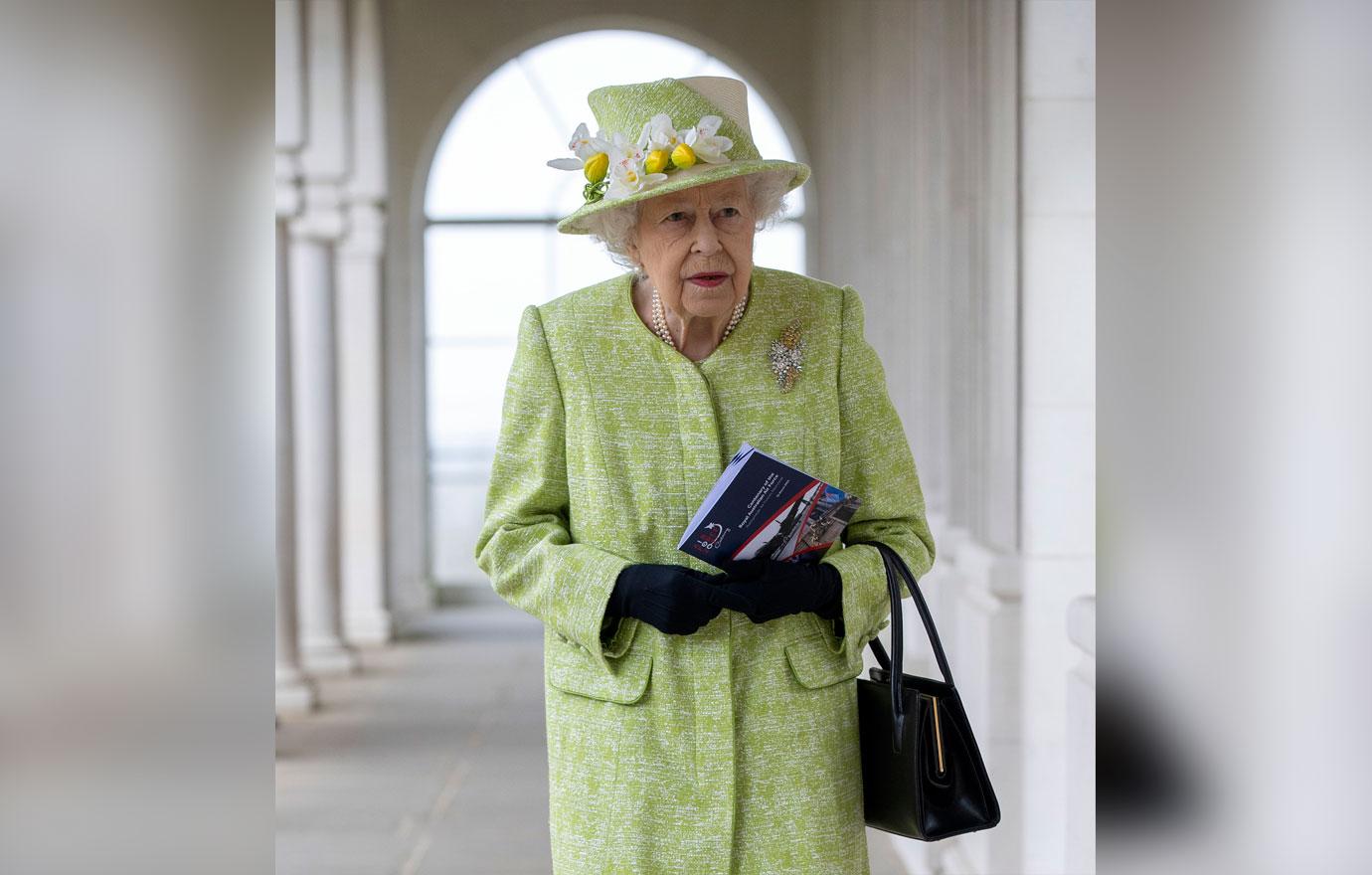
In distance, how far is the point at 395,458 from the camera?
11.6 meters

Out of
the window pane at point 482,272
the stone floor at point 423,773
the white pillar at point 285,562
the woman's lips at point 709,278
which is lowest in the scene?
the stone floor at point 423,773

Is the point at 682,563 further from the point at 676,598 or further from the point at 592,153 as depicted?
the point at 592,153

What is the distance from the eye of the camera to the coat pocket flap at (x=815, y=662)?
184cm

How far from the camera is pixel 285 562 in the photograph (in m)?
7.37

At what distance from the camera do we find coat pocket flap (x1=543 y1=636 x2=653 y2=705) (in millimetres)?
1808

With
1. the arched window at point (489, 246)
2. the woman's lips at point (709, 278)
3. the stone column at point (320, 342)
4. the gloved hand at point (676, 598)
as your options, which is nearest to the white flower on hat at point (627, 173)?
the woman's lips at point (709, 278)

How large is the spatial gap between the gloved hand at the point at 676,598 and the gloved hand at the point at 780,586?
0.5 inches

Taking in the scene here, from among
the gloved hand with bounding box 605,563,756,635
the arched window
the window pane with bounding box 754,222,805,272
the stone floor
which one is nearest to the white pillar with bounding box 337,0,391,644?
the stone floor
